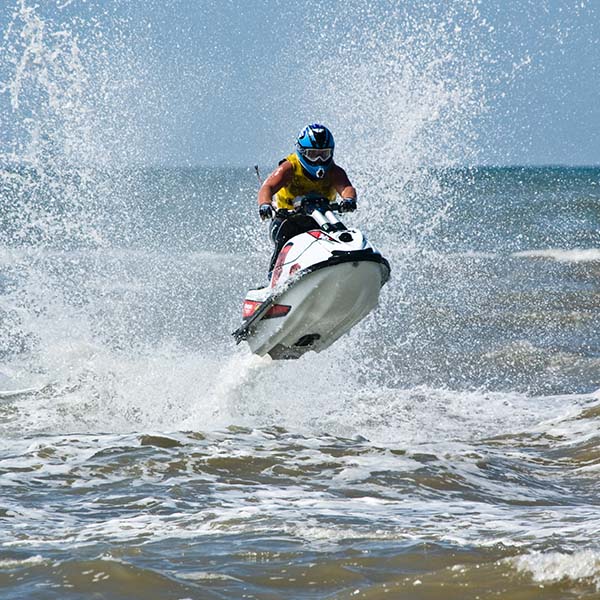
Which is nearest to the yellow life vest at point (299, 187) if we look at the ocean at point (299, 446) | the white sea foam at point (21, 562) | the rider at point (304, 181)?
the rider at point (304, 181)

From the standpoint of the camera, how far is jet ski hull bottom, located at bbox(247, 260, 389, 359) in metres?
8.83

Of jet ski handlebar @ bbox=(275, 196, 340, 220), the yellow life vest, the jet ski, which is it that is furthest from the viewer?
the yellow life vest

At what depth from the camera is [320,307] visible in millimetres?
9055

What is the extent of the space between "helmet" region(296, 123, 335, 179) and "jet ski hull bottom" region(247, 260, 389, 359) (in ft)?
3.68

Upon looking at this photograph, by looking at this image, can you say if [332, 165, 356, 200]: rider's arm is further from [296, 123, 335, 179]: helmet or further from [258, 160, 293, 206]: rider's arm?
[258, 160, 293, 206]: rider's arm

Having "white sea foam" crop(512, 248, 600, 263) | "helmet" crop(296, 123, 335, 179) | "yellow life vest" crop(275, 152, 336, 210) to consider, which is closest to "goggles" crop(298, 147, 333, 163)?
"helmet" crop(296, 123, 335, 179)

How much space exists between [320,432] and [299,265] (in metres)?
1.40

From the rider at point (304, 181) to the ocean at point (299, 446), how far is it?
1.44 metres

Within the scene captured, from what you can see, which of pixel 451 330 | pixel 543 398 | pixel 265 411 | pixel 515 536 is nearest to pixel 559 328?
pixel 451 330

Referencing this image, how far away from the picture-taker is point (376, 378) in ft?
39.8

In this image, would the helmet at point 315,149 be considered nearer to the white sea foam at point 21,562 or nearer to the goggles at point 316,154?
the goggles at point 316,154

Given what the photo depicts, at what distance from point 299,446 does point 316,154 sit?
111 inches

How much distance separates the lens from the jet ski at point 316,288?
880cm

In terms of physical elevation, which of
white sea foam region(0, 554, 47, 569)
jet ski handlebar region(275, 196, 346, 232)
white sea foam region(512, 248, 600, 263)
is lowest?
white sea foam region(0, 554, 47, 569)
